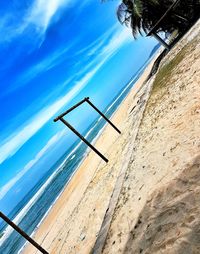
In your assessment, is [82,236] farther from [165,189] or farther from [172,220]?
[172,220]

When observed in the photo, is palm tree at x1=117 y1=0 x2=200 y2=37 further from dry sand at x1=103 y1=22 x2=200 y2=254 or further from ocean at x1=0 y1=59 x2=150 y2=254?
ocean at x1=0 y1=59 x2=150 y2=254

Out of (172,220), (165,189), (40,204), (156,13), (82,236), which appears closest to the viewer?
(172,220)

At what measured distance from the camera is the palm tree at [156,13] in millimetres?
24297

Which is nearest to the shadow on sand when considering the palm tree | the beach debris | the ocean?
the beach debris

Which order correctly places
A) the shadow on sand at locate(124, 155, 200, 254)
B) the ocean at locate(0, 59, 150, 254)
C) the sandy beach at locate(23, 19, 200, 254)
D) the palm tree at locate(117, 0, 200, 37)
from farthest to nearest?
1. the ocean at locate(0, 59, 150, 254)
2. the palm tree at locate(117, 0, 200, 37)
3. the sandy beach at locate(23, 19, 200, 254)
4. the shadow on sand at locate(124, 155, 200, 254)

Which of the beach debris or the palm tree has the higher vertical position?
the palm tree

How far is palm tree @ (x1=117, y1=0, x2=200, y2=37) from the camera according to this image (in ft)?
79.7

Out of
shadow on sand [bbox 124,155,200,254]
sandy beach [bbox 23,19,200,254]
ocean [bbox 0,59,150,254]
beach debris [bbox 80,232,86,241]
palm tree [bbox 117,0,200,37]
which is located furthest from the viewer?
ocean [bbox 0,59,150,254]

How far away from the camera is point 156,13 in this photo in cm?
2566

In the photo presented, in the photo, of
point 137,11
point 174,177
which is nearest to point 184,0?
point 137,11

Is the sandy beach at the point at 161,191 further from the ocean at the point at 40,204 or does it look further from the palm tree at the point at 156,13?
Answer: the ocean at the point at 40,204

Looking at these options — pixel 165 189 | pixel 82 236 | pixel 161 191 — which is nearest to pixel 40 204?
pixel 82 236

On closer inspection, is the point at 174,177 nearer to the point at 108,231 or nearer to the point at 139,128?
the point at 108,231

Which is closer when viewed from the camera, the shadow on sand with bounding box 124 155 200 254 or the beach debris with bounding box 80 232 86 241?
the shadow on sand with bounding box 124 155 200 254
